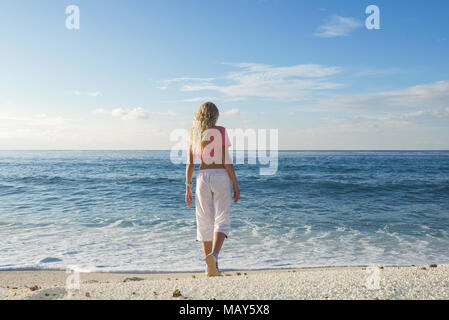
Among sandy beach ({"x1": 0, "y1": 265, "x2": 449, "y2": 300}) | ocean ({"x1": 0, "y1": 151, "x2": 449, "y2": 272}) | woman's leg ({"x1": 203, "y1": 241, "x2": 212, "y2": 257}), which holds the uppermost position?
woman's leg ({"x1": 203, "y1": 241, "x2": 212, "y2": 257})

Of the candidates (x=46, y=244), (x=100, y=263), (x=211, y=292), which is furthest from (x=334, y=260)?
(x=46, y=244)

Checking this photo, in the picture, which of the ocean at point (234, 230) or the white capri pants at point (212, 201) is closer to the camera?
the white capri pants at point (212, 201)

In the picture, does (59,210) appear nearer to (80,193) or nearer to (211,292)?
(80,193)

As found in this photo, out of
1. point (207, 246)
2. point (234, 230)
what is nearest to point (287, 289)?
point (207, 246)

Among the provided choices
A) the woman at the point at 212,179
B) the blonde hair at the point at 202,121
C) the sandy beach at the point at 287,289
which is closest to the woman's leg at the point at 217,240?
the woman at the point at 212,179

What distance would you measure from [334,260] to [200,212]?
3320mm

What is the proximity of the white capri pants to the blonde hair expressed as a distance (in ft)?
1.19

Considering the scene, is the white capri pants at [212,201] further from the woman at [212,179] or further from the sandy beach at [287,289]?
the sandy beach at [287,289]

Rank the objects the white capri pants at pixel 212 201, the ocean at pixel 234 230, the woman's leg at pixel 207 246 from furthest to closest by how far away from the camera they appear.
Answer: the ocean at pixel 234 230 < the woman's leg at pixel 207 246 < the white capri pants at pixel 212 201

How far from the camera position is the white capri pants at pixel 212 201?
3834 millimetres

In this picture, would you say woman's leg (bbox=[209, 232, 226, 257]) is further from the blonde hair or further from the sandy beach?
the blonde hair

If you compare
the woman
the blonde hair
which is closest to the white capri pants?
the woman

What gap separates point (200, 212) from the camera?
3963 mm

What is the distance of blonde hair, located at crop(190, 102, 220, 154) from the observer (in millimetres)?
3918
